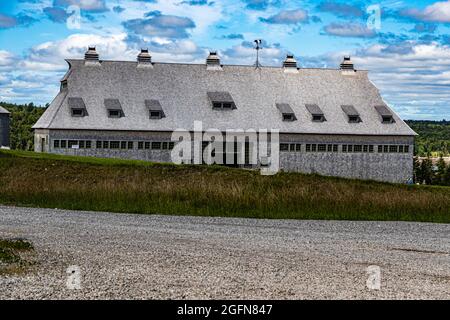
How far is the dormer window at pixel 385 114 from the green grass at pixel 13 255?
57.2m

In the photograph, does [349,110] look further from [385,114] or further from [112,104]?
[112,104]

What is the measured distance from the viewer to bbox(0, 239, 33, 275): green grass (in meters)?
12.3

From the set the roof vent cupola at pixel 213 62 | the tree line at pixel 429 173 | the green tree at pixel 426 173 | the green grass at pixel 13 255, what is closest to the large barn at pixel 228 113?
the roof vent cupola at pixel 213 62

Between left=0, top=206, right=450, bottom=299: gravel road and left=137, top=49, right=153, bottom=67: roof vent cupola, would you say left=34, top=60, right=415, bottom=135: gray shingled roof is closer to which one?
left=137, top=49, right=153, bottom=67: roof vent cupola

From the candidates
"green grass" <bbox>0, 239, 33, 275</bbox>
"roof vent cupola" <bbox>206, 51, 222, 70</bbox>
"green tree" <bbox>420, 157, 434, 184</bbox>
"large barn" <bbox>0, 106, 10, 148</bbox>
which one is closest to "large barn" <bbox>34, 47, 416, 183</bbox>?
"roof vent cupola" <bbox>206, 51, 222, 70</bbox>

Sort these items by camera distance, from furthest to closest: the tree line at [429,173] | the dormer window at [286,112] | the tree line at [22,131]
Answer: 1. the tree line at [22,131]
2. the tree line at [429,173]
3. the dormer window at [286,112]

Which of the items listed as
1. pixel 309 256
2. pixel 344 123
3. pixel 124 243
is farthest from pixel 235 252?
pixel 344 123

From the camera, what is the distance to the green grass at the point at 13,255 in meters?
12.3

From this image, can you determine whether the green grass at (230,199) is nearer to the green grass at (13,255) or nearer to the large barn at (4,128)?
the green grass at (13,255)

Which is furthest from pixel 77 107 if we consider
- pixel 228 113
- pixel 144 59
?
pixel 228 113

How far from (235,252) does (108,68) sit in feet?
180

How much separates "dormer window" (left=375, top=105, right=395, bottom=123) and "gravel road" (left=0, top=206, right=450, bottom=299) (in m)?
47.9

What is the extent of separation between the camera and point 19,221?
808 inches
